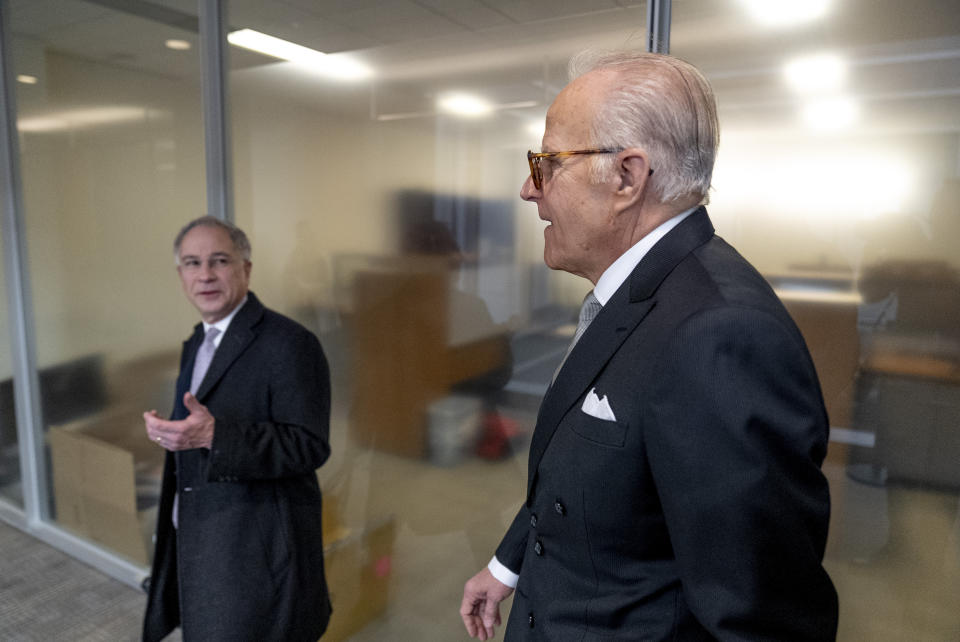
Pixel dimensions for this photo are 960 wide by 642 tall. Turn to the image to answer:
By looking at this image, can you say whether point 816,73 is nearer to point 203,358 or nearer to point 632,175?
point 632,175

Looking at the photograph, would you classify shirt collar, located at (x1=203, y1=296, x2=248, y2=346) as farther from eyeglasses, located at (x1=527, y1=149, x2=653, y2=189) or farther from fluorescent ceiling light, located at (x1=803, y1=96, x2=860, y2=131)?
fluorescent ceiling light, located at (x1=803, y1=96, x2=860, y2=131)

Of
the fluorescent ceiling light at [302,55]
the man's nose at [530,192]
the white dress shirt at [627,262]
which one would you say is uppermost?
the fluorescent ceiling light at [302,55]

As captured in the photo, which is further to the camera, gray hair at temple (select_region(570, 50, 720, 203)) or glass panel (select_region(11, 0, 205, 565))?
glass panel (select_region(11, 0, 205, 565))

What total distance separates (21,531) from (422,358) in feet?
9.89

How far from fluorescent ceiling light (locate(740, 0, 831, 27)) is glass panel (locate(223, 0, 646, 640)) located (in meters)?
0.29

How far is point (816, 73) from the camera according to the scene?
62.2 inches

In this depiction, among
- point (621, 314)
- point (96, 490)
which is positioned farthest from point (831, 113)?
point (96, 490)

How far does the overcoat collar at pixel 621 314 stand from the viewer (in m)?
0.91

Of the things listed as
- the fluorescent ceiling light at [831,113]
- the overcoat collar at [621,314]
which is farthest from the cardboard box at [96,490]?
the fluorescent ceiling light at [831,113]

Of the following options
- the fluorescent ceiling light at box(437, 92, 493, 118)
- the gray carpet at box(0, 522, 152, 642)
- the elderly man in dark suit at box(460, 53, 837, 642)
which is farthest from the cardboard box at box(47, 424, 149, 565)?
the elderly man in dark suit at box(460, 53, 837, 642)

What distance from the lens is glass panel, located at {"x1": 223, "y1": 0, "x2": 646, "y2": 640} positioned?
2039 mm

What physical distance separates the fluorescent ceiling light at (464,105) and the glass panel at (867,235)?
0.62 meters

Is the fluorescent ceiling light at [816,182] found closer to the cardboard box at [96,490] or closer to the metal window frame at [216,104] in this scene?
the metal window frame at [216,104]

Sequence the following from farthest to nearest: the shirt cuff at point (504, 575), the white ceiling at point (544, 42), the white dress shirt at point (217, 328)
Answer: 1. the white dress shirt at point (217, 328)
2. the white ceiling at point (544, 42)
3. the shirt cuff at point (504, 575)
